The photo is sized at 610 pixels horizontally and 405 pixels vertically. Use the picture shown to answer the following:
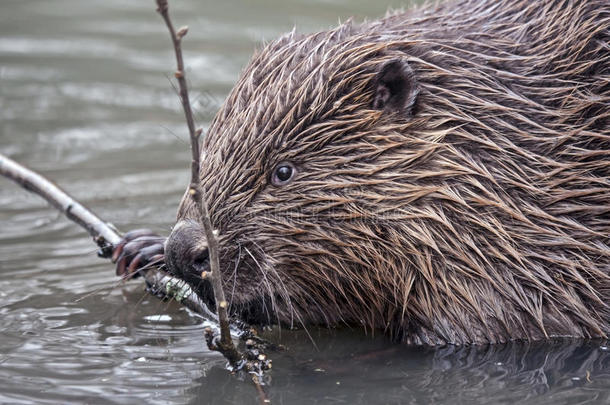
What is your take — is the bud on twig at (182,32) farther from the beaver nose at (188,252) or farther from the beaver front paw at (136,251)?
the beaver front paw at (136,251)

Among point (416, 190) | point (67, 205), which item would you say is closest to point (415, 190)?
point (416, 190)

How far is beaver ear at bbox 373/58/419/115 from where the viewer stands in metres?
4.59

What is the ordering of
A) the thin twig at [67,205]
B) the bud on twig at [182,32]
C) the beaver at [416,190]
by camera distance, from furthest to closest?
the thin twig at [67,205]
the beaver at [416,190]
the bud on twig at [182,32]

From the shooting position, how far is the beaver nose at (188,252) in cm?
429

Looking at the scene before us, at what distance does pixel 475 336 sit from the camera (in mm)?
4707

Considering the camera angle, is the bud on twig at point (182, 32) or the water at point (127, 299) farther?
the water at point (127, 299)

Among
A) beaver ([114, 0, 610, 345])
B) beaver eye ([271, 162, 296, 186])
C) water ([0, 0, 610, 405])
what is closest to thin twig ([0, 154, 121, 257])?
water ([0, 0, 610, 405])

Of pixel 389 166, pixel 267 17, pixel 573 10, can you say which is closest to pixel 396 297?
pixel 389 166

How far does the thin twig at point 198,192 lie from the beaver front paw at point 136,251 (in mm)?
860

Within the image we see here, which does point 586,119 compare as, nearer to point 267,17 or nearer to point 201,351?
point 201,351

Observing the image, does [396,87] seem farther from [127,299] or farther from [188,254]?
[127,299]

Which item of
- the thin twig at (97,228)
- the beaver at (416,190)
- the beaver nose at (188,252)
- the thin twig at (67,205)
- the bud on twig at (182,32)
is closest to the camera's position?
the bud on twig at (182,32)

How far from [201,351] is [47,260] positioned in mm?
1709

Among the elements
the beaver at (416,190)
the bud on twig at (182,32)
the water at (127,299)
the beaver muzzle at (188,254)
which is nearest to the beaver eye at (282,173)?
the beaver at (416,190)
